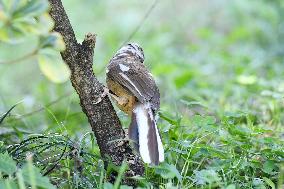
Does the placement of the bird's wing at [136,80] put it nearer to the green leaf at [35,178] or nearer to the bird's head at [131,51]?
the bird's head at [131,51]

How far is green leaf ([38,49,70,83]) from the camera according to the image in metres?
2.49

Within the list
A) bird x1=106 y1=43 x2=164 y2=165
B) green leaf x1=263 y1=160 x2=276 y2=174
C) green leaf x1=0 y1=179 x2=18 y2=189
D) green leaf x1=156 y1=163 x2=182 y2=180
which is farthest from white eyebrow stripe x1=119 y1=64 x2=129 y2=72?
green leaf x1=0 y1=179 x2=18 y2=189

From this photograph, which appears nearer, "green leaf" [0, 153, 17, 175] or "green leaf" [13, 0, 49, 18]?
"green leaf" [13, 0, 49, 18]

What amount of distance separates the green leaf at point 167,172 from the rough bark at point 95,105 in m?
0.20

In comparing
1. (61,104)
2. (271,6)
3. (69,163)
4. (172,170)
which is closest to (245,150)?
(172,170)

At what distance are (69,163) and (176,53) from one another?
5.31m

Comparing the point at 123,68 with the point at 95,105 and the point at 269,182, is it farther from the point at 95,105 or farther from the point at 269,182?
the point at 269,182

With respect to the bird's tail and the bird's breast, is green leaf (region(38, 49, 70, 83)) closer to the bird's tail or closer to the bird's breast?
the bird's tail

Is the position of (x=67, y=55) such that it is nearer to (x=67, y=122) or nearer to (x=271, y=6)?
(x=67, y=122)

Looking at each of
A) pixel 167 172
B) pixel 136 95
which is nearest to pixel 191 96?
pixel 136 95

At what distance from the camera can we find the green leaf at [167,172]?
3.16 m

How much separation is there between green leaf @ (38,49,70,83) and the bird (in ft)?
2.71

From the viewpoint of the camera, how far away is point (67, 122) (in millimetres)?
4652

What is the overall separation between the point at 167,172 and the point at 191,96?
8.94 feet
